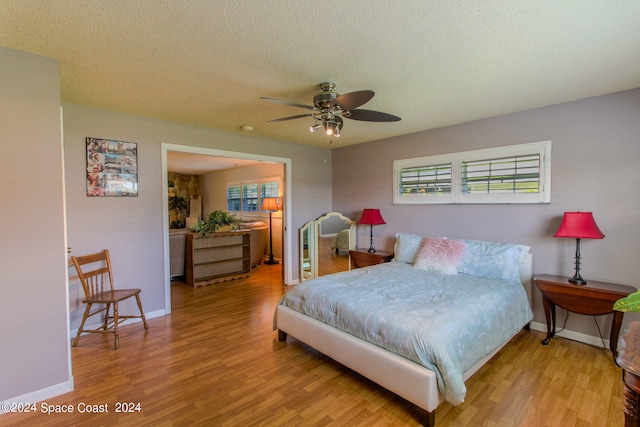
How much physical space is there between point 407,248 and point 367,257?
77cm

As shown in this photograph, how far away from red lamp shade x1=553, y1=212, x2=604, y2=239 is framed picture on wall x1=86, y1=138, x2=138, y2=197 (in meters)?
4.52

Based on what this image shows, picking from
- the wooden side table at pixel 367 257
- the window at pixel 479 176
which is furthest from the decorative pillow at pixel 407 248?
the window at pixel 479 176

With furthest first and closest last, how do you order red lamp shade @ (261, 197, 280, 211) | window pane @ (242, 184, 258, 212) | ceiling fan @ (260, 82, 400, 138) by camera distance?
window pane @ (242, 184, 258, 212)
red lamp shade @ (261, 197, 280, 211)
ceiling fan @ (260, 82, 400, 138)

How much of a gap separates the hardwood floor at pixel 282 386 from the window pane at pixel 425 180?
1.96 meters

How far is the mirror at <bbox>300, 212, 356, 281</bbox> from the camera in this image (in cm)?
505

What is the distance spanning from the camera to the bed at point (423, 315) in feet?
5.98

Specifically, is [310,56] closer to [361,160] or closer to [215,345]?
[215,345]

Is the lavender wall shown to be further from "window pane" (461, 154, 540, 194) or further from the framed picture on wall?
the framed picture on wall

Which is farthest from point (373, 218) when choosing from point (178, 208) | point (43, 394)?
point (178, 208)

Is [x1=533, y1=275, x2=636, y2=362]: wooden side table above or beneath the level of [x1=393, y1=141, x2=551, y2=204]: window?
beneath

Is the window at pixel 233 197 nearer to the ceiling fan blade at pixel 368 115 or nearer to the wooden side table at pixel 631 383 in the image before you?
the ceiling fan blade at pixel 368 115

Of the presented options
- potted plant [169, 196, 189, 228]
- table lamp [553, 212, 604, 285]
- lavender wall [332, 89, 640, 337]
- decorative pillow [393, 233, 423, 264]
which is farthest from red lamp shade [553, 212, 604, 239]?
potted plant [169, 196, 189, 228]

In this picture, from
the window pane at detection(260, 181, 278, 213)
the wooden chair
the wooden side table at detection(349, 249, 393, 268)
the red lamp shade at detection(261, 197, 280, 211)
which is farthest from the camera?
the window pane at detection(260, 181, 278, 213)

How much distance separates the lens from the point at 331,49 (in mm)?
1953
